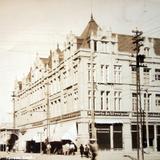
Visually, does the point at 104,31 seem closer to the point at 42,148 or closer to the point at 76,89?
the point at 76,89

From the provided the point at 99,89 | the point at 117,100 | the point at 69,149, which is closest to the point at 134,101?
the point at 117,100

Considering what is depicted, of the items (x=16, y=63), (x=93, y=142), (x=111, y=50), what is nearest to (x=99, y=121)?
(x=93, y=142)

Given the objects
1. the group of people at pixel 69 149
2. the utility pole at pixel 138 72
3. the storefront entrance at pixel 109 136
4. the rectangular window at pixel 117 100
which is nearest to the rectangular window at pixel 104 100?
the rectangular window at pixel 117 100

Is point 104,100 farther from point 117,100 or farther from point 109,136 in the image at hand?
point 109,136

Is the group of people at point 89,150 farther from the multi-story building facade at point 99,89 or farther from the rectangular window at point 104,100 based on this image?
the rectangular window at point 104,100

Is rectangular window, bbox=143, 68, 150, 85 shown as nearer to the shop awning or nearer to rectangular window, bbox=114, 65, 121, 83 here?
rectangular window, bbox=114, 65, 121, 83

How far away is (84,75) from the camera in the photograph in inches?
284

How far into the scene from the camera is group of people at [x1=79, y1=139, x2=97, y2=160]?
21.2ft

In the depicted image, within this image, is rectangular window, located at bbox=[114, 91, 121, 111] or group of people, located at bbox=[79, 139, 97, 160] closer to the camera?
group of people, located at bbox=[79, 139, 97, 160]

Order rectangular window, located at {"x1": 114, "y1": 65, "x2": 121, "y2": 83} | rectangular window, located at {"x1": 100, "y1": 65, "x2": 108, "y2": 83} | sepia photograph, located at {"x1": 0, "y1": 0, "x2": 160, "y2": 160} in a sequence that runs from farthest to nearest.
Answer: rectangular window, located at {"x1": 114, "y1": 65, "x2": 121, "y2": 83} → rectangular window, located at {"x1": 100, "y1": 65, "x2": 108, "y2": 83} → sepia photograph, located at {"x1": 0, "y1": 0, "x2": 160, "y2": 160}

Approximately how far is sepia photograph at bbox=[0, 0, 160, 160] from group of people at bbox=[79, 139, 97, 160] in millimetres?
15

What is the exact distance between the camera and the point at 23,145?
28.9 ft

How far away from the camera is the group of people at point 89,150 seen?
6.48 meters

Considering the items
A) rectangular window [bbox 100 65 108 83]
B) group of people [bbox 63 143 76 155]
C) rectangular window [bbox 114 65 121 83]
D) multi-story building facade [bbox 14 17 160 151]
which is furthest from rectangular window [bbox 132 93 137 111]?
group of people [bbox 63 143 76 155]
